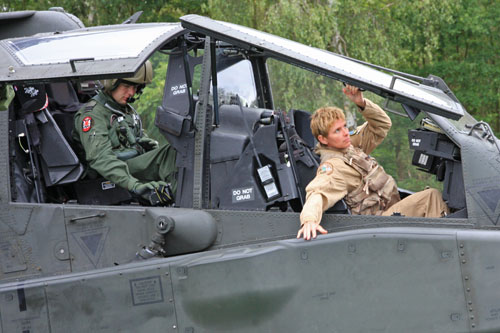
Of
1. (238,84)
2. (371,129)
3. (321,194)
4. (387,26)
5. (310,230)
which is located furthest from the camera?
(387,26)

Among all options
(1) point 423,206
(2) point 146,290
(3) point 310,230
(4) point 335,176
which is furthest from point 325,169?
(2) point 146,290

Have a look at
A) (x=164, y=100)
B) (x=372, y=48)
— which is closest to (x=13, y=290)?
(x=164, y=100)

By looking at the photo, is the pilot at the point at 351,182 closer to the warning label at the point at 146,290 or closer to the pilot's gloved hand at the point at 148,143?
the warning label at the point at 146,290

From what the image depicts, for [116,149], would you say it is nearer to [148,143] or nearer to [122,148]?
[122,148]

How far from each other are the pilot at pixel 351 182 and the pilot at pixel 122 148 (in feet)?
3.48

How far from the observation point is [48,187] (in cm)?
517

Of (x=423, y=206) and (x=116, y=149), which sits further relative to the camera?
(x=116, y=149)

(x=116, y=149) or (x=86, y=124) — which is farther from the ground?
(x=86, y=124)

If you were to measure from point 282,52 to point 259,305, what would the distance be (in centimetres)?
143

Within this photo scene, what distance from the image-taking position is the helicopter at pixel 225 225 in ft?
13.0

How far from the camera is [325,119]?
4504 millimetres

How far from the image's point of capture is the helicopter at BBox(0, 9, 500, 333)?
3967 mm

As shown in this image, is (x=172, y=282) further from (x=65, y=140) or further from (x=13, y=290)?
(x=65, y=140)

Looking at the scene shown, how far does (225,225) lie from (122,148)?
1.24 meters
